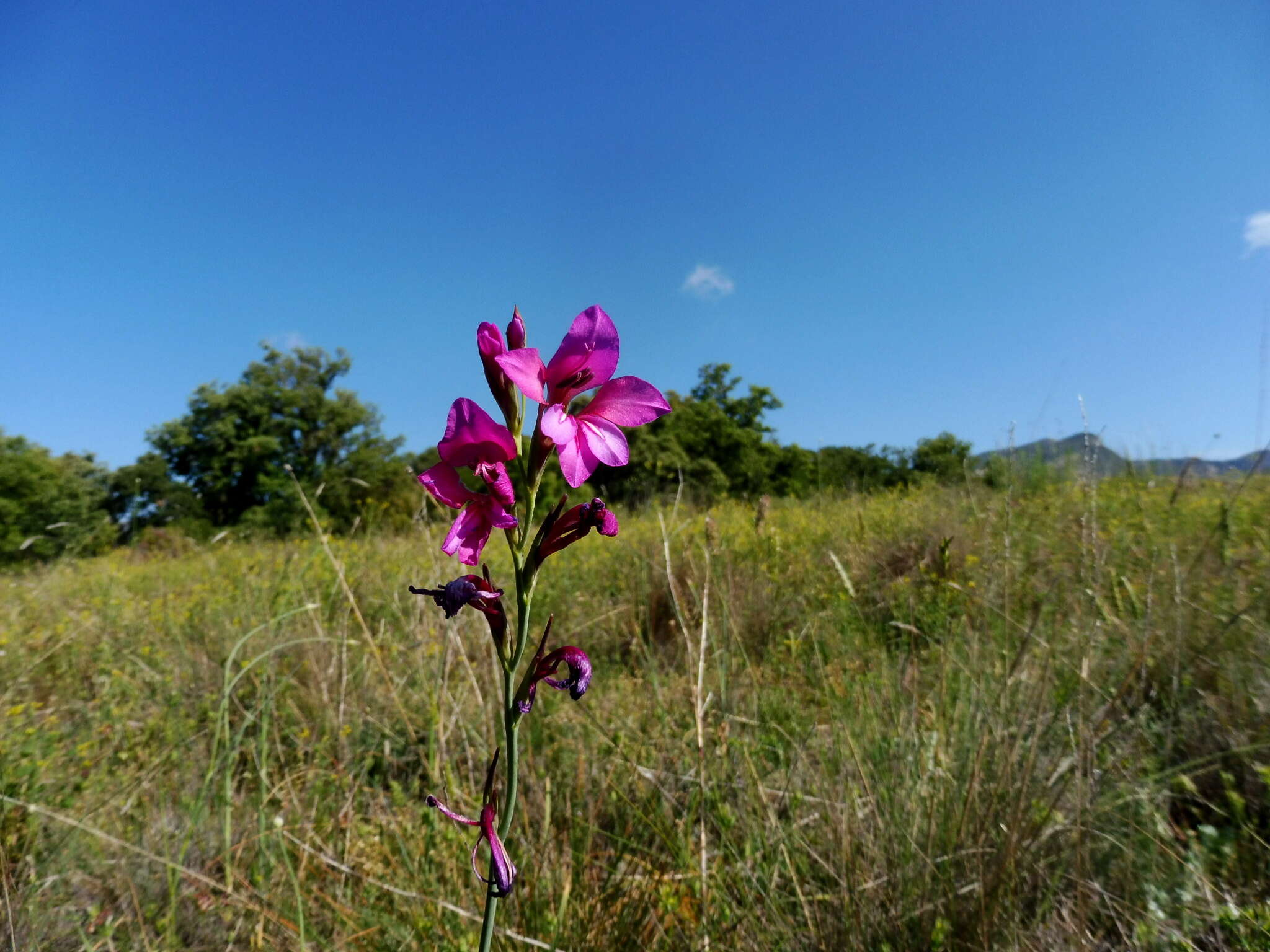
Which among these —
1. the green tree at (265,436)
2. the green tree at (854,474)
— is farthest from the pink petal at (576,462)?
the green tree at (265,436)

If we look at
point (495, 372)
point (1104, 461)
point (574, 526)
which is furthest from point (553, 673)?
point (1104, 461)

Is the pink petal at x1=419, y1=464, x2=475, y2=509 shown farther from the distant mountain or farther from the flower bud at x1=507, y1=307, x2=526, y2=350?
the distant mountain

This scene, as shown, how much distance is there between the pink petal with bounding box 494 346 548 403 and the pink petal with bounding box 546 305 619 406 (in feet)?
0.09

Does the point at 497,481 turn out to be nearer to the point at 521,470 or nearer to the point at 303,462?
the point at 521,470

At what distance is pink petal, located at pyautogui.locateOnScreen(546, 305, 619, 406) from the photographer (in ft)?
2.90

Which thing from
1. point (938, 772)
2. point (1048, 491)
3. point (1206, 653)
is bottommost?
point (938, 772)

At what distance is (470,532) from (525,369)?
24 centimetres

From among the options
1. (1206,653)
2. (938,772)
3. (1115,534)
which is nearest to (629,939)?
(938,772)

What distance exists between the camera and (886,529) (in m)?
5.83

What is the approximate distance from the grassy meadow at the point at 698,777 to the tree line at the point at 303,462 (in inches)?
264

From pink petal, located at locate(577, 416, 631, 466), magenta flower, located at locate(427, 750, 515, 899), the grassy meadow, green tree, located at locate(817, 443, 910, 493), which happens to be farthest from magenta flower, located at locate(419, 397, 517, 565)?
green tree, located at locate(817, 443, 910, 493)

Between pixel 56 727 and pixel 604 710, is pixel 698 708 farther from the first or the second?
pixel 56 727

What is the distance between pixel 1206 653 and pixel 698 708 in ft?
8.36

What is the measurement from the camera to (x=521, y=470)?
867mm
